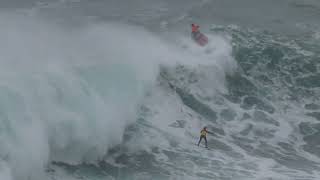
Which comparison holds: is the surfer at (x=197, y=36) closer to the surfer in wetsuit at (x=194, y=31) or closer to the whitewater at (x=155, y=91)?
the surfer in wetsuit at (x=194, y=31)

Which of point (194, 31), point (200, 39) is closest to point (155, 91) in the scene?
point (200, 39)

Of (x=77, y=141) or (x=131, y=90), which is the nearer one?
(x=77, y=141)

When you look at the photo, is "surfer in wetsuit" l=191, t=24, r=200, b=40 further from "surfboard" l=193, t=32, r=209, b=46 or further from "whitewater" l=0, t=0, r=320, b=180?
"whitewater" l=0, t=0, r=320, b=180

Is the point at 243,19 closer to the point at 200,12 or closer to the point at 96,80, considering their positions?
the point at 200,12

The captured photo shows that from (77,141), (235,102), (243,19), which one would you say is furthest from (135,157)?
(243,19)

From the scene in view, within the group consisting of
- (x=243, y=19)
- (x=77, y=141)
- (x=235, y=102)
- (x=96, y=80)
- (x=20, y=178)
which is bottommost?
(x=20, y=178)

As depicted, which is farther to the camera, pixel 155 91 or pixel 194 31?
pixel 194 31

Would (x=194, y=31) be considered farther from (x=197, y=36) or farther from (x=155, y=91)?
(x=155, y=91)

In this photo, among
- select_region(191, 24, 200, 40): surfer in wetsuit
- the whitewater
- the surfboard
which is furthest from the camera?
select_region(191, 24, 200, 40): surfer in wetsuit

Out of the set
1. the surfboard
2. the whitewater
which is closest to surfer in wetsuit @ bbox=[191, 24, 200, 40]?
the surfboard
